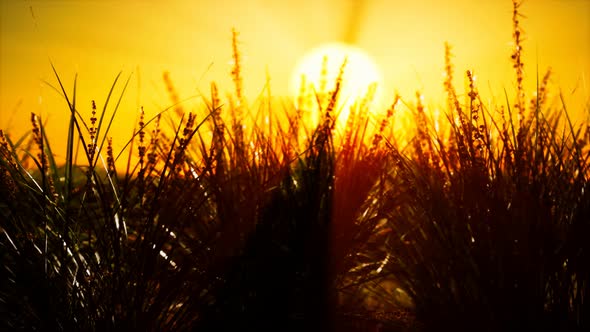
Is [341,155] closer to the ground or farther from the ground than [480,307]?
farther from the ground

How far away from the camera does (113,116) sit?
1396 mm

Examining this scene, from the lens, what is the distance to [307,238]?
1578 mm

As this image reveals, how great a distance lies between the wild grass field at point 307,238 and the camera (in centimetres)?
129

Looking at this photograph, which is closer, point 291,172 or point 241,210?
point 241,210

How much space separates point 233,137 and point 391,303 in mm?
837

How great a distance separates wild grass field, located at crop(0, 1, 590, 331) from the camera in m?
1.29

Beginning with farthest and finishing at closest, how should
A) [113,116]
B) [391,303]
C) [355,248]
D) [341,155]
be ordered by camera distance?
[391,303] → [341,155] → [355,248] → [113,116]

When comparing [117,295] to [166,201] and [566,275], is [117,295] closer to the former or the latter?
[166,201]

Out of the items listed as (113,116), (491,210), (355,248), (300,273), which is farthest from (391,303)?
(113,116)

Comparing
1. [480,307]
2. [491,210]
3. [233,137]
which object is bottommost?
[480,307]

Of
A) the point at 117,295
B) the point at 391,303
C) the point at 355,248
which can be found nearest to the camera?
the point at 117,295

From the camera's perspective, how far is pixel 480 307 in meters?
1.34

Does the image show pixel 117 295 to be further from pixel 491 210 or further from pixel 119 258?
pixel 491 210

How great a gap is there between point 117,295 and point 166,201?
28 centimetres
